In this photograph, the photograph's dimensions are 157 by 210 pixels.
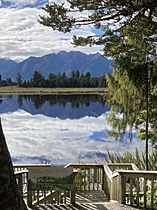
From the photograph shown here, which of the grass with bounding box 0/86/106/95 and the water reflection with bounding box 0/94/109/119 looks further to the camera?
the grass with bounding box 0/86/106/95

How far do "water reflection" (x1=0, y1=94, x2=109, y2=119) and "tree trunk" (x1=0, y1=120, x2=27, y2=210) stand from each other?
43.2 m

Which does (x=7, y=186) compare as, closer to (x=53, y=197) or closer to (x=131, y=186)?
(x=131, y=186)

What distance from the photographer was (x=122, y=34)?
8.63 m

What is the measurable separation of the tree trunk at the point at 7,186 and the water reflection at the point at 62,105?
43181 mm

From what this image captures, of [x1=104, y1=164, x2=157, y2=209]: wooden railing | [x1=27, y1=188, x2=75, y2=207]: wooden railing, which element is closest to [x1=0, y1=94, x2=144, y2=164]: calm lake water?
[x1=27, y1=188, x2=75, y2=207]: wooden railing

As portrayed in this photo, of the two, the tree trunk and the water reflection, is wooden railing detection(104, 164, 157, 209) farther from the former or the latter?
the water reflection

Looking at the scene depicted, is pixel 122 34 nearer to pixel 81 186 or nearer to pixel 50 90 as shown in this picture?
pixel 81 186

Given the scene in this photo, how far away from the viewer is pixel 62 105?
206ft

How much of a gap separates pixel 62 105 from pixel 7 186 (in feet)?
198

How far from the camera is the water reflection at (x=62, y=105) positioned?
55062 mm

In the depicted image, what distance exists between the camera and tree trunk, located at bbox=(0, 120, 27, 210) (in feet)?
7.33

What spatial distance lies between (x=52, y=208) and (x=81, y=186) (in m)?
1.92

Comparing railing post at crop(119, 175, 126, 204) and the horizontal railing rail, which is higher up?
railing post at crop(119, 175, 126, 204)

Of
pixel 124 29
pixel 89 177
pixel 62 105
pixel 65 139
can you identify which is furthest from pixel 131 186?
pixel 62 105
